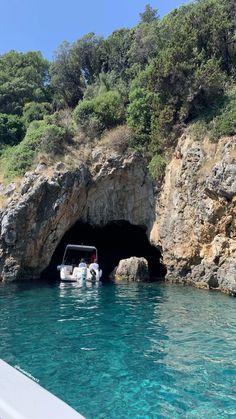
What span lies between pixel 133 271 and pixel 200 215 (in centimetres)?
639

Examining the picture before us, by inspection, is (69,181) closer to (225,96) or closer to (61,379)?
(225,96)

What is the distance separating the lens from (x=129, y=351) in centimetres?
1155

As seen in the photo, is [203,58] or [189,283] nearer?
[189,283]

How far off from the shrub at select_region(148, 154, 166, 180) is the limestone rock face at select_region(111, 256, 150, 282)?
6.12 metres

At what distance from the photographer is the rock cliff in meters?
24.0

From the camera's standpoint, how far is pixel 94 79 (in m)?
45.3

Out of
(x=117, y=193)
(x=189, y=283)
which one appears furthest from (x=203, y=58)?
(x=189, y=283)

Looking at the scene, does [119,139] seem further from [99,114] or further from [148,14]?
[148,14]

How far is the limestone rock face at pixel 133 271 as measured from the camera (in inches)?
1117

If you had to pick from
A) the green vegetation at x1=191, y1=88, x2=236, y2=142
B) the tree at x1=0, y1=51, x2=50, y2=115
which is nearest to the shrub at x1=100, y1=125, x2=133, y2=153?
the green vegetation at x1=191, y1=88, x2=236, y2=142

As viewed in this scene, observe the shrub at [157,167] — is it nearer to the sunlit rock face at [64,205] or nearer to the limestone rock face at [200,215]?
the limestone rock face at [200,215]

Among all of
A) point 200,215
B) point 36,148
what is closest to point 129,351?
point 200,215

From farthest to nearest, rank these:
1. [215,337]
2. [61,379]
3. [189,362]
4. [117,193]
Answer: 1. [117,193]
2. [215,337]
3. [189,362]
4. [61,379]

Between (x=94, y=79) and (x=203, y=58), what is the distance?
18.6 m
